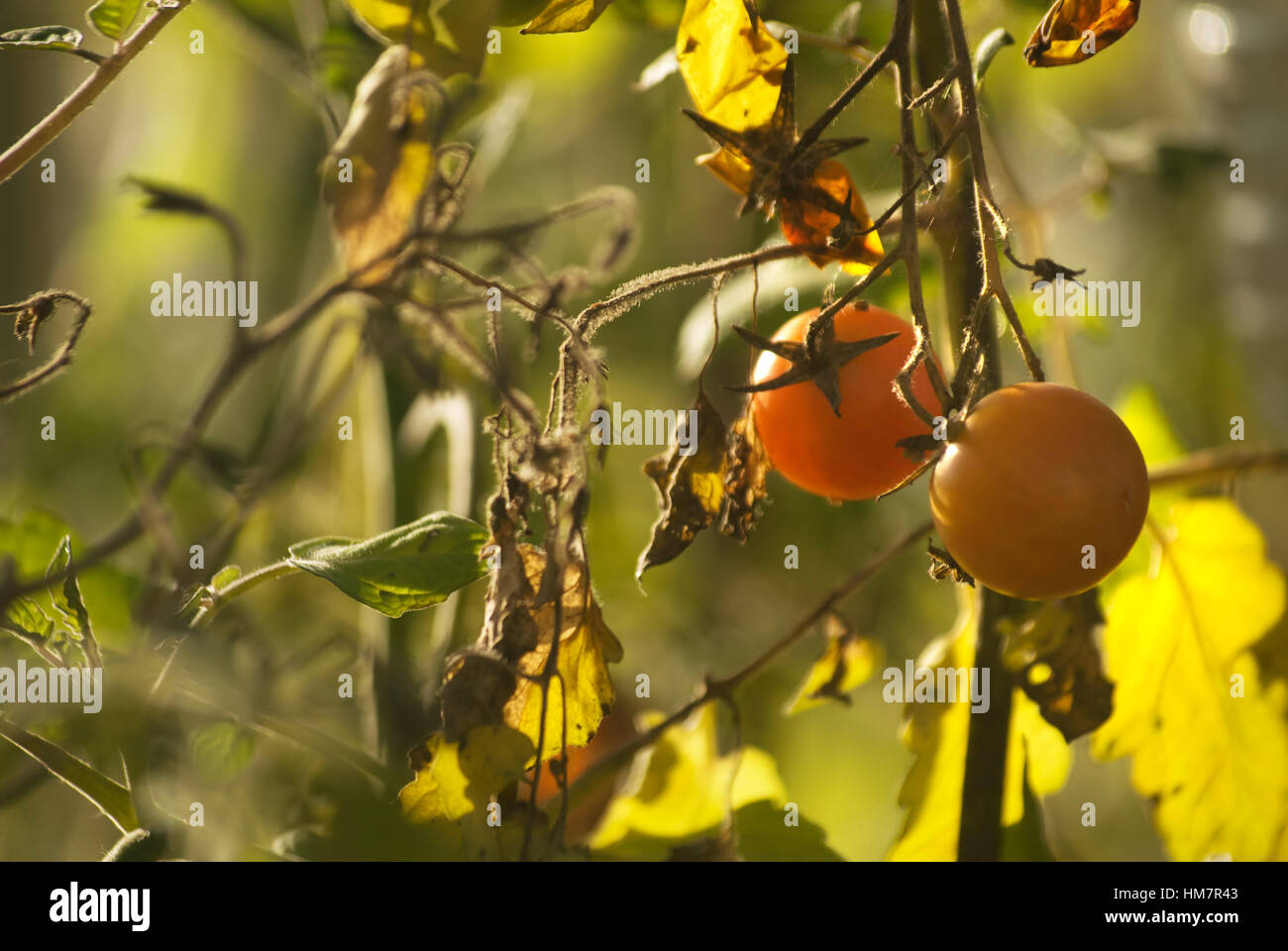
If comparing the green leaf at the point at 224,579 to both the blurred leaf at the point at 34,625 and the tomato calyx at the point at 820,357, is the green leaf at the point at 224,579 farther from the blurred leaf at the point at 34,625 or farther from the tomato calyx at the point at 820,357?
the tomato calyx at the point at 820,357

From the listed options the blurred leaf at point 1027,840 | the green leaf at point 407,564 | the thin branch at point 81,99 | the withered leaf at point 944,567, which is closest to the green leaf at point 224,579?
the green leaf at point 407,564

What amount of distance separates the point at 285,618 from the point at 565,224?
0.56m

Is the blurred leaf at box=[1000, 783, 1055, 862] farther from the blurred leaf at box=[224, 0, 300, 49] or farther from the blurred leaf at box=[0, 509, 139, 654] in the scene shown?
the blurred leaf at box=[224, 0, 300, 49]

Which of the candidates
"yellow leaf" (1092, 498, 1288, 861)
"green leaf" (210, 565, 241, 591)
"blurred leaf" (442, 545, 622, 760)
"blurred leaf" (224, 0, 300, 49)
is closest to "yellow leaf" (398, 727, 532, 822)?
"blurred leaf" (442, 545, 622, 760)

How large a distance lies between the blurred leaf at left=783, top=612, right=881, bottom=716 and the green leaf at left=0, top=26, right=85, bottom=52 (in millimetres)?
385

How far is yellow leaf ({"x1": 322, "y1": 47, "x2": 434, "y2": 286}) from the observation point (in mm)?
456

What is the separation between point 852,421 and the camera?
1.24 ft

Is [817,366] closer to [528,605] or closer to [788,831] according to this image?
[528,605]

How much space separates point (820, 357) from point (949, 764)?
0.88 ft

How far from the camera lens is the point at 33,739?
0.40 metres

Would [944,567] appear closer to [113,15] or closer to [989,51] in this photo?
[989,51]

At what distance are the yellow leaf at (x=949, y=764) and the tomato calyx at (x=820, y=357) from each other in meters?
0.21
